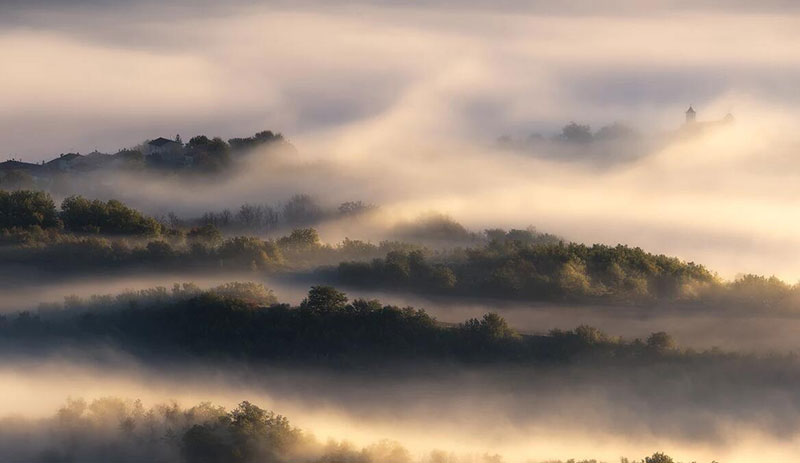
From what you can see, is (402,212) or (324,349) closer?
(324,349)

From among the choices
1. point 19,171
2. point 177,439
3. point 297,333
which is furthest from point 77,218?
point 19,171

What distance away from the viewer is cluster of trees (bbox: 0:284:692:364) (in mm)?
64625

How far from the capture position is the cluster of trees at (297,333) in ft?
212

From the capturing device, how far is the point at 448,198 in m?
128

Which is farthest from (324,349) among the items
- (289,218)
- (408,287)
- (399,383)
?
(289,218)

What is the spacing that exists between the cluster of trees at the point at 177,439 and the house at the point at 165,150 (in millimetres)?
72670

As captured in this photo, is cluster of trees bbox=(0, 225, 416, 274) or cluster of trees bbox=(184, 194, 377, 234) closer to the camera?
cluster of trees bbox=(0, 225, 416, 274)

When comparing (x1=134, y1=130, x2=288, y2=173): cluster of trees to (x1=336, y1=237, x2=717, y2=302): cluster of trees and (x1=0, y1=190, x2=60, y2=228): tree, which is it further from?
(x1=336, y1=237, x2=717, y2=302): cluster of trees

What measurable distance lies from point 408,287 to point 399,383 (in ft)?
34.6

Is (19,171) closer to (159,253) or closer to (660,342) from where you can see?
(159,253)

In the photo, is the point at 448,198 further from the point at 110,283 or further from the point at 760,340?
the point at 760,340

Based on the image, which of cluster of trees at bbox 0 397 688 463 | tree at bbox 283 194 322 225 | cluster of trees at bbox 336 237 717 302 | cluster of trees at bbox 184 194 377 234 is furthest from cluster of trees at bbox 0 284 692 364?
tree at bbox 283 194 322 225

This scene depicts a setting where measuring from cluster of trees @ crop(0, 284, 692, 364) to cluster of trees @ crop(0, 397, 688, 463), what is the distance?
5893 mm

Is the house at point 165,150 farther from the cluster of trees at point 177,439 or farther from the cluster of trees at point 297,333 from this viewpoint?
the cluster of trees at point 177,439
